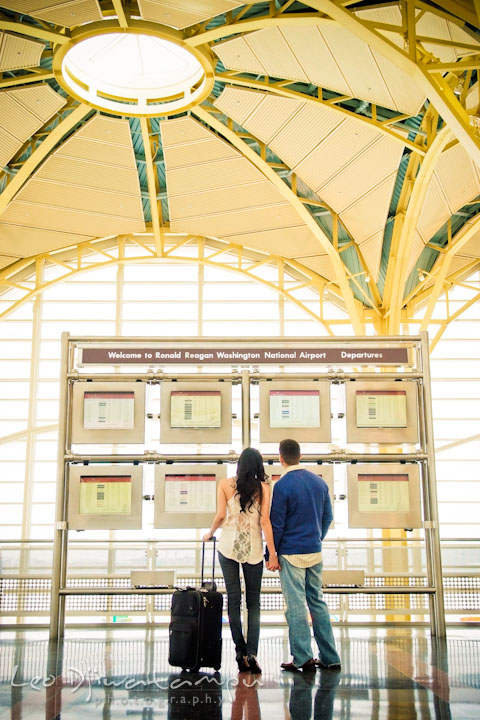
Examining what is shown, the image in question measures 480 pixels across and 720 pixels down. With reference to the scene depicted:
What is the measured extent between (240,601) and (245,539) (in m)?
0.61

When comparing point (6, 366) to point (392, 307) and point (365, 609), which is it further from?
point (365, 609)

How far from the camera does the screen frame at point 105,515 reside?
980 centimetres

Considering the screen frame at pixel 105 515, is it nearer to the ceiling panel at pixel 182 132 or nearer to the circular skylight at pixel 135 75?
the circular skylight at pixel 135 75

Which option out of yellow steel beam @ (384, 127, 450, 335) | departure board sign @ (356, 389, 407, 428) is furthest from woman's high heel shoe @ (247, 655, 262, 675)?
yellow steel beam @ (384, 127, 450, 335)

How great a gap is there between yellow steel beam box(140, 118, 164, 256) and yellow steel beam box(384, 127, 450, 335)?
728 cm

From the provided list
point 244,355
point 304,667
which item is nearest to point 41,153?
point 244,355

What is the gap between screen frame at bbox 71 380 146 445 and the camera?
32.9 ft

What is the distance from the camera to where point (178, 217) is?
25562 mm

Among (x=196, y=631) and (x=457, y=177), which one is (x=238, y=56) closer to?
(x=457, y=177)

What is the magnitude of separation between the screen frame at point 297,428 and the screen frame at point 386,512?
24.3 inches

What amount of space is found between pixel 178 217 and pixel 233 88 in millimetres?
7983

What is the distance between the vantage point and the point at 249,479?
754cm

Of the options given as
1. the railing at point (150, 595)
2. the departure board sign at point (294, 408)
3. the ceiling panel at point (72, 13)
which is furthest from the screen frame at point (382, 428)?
the ceiling panel at point (72, 13)

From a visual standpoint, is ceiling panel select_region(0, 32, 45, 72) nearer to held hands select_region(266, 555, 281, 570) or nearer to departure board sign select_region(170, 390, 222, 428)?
departure board sign select_region(170, 390, 222, 428)
